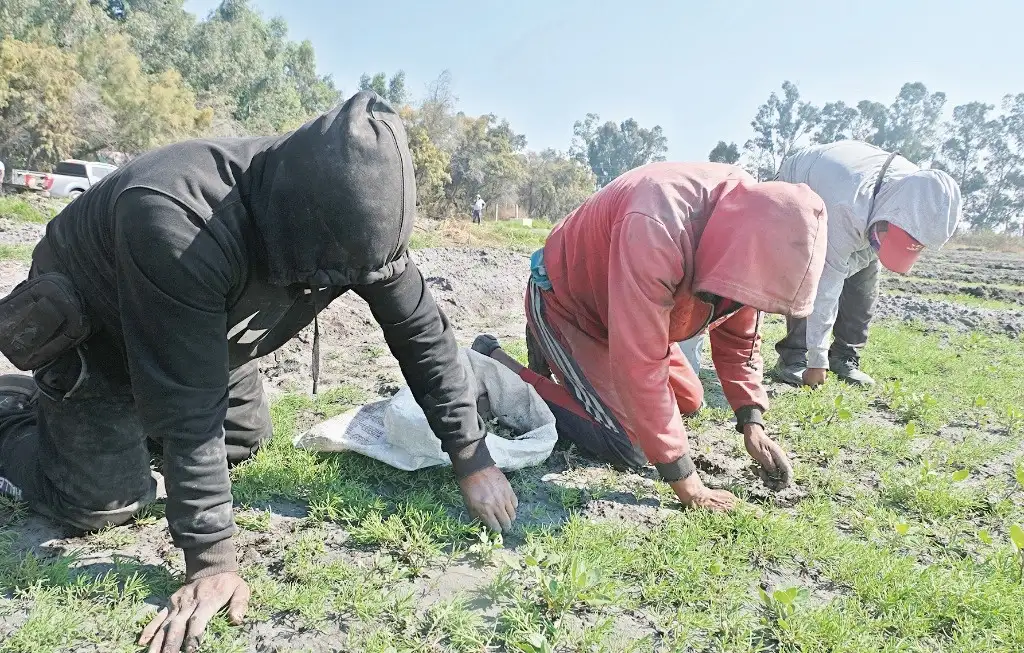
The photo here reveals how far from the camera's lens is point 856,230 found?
163 inches

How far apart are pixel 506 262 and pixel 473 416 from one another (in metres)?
8.00

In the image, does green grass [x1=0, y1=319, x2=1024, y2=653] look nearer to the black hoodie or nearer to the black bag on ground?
the black hoodie

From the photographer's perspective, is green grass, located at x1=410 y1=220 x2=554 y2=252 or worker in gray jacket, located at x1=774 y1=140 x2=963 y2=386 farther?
green grass, located at x1=410 y1=220 x2=554 y2=252

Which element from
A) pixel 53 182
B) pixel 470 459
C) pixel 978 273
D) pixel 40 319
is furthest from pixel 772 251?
pixel 53 182

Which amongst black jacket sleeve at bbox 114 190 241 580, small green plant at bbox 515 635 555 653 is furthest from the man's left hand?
black jacket sleeve at bbox 114 190 241 580

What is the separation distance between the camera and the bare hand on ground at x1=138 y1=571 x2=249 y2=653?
5.67ft

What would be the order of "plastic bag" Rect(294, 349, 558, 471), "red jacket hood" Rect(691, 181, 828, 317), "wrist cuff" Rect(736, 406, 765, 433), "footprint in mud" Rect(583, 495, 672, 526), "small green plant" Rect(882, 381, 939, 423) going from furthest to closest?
"small green plant" Rect(882, 381, 939, 423), "wrist cuff" Rect(736, 406, 765, 433), "plastic bag" Rect(294, 349, 558, 471), "footprint in mud" Rect(583, 495, 672, 526), "red jacket hood" Rect(691, 181, 828, 317)

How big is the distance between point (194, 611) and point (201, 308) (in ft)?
2.77

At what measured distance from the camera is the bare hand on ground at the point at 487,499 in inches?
92.5

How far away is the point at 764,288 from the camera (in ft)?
6.99

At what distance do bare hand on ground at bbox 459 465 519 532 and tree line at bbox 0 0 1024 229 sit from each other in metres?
4.52

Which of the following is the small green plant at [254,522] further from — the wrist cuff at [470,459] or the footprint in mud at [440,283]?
the footprint in mud at [440,283]

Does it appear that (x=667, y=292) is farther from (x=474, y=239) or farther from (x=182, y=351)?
(x=474, y=239)

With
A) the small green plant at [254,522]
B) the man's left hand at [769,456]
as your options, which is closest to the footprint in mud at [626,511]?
the man's left hand at [769,456]
